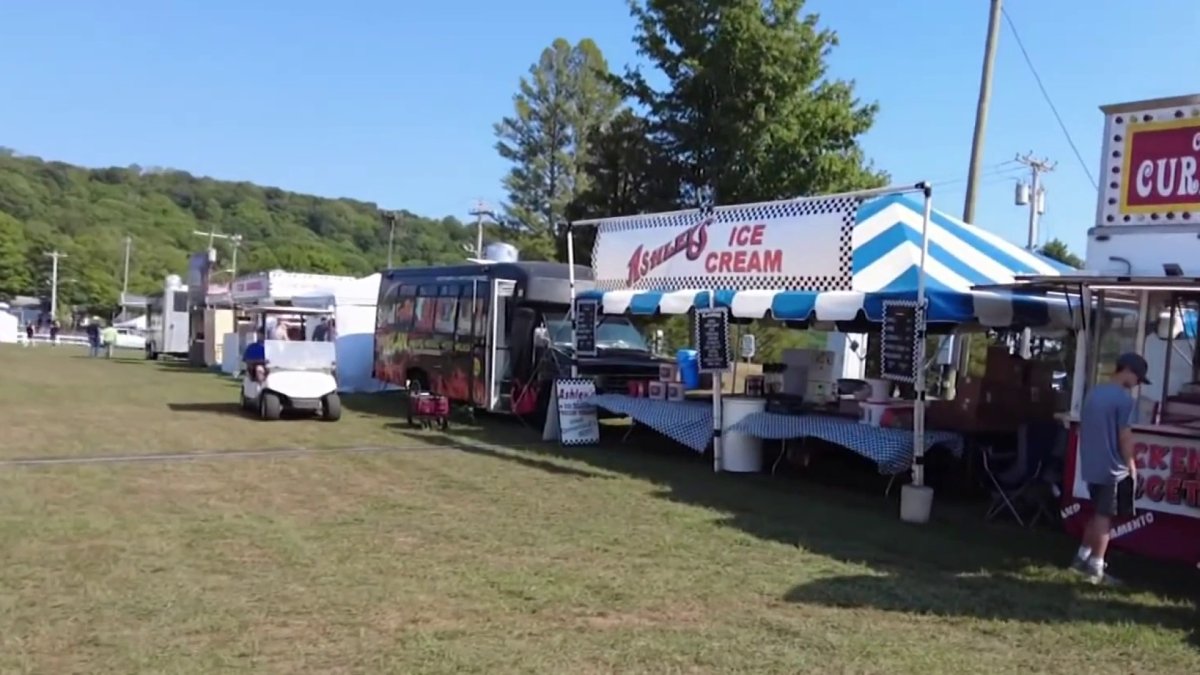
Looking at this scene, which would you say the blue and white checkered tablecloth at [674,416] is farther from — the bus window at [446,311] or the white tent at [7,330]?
the white tent at [7,330]

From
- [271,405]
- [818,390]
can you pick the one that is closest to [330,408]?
[271,405]

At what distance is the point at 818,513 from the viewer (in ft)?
29.6

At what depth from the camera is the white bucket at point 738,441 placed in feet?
36.9

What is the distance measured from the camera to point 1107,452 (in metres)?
6.73

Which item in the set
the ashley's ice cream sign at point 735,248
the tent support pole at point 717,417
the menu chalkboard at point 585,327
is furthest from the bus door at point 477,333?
the tent support pole at point 717,417

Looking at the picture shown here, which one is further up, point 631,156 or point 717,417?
point 631,156

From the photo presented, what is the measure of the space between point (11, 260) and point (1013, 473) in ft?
326

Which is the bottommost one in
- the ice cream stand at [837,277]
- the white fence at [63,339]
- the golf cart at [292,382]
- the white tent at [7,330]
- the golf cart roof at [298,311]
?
the white fence at [63,339]

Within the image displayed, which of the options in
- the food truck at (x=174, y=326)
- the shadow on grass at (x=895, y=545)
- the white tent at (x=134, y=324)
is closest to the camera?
the shadow on grass at (x=895, y=545)

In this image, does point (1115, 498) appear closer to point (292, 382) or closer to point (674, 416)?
point (674, 416)

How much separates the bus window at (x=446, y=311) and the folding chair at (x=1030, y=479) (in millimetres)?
9330

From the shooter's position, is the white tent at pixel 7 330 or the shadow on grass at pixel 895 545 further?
the white tent at pixel 7 330

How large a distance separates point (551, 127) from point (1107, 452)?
3770 cm

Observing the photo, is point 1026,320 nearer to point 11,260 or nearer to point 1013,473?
point 1013,473
